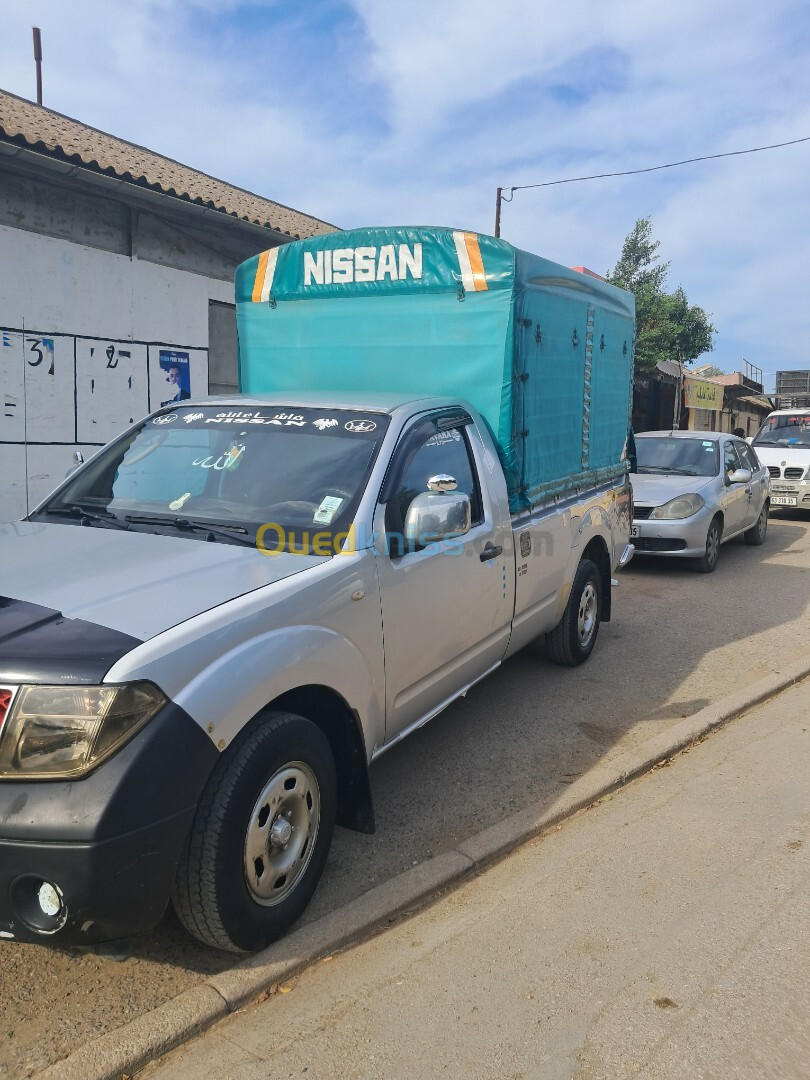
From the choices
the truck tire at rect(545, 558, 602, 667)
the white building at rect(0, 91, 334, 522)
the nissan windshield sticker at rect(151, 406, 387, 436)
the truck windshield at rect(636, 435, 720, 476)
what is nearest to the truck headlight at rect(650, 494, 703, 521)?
the truck windshield at rect(636, 435, 720, 476)

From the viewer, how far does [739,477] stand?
33.4ft

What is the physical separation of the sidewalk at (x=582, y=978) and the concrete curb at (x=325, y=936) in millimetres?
50

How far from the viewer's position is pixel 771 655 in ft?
21.2

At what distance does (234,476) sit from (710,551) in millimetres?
7438

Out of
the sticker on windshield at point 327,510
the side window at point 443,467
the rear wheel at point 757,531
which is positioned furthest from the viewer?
the rear wheel at point 757,531

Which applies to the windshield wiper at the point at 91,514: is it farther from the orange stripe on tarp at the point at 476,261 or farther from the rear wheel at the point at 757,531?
the rear wheel at the point at 757,531

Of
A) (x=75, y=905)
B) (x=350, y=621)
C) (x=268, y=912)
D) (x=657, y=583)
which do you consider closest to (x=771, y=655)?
(x=657, y=583)

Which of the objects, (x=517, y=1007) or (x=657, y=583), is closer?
(x=517, y=1007)

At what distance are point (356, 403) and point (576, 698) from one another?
2586 millimetres

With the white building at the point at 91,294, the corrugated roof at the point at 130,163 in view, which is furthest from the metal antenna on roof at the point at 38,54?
the white building at the point at 91,294

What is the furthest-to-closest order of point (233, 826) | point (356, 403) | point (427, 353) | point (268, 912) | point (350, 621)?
point (427, 353) < point (356, 403) < point (350, 621) < point (268, 912) < point (233, 826)

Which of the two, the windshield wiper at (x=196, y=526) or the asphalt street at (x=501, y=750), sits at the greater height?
the windshield wiper at (x=196, y=526)

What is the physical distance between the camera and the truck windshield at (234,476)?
335cm

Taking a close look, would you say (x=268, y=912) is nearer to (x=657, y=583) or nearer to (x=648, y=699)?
(x=648, y=699)
